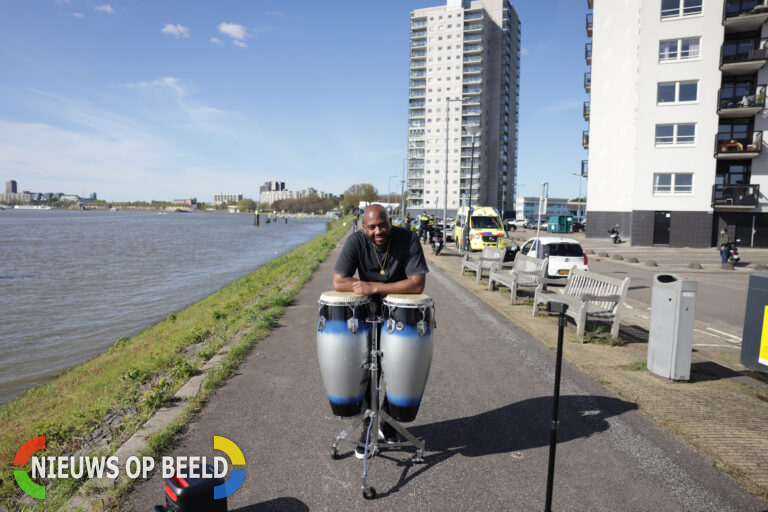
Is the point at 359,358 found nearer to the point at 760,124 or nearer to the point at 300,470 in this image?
the point at 300,470

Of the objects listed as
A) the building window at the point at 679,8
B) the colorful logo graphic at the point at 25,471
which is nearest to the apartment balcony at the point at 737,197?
the building window at the point at 679,8

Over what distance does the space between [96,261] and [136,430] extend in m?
28.7

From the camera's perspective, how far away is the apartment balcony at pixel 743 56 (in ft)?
101

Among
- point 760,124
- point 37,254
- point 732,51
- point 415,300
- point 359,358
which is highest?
point 732,51

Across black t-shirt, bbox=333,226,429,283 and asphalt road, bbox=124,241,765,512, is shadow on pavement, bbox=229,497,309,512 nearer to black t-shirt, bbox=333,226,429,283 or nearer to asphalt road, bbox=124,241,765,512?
asphalt road, bbox=124,241,765,512

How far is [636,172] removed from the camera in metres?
32.7

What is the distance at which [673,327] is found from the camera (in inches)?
219

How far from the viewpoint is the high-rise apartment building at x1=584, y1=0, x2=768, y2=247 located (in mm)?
31078

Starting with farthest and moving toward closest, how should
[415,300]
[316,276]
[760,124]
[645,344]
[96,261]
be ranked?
[760,124] → [96,261] → [316,276] → [645,344] → [415,300]

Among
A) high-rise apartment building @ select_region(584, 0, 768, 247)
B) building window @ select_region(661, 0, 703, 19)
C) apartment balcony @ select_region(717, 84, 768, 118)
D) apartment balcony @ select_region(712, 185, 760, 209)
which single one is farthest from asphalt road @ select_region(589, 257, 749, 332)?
building window @ select_region(661, 0, 703, 19)

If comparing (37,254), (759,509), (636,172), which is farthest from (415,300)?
(37,254)

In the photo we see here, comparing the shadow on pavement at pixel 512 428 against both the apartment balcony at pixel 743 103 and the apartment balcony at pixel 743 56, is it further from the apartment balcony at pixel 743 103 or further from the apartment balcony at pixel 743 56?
the apartment balcony at pixel 743 56

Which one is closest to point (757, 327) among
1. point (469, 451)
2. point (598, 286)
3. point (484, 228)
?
point (598, 286)

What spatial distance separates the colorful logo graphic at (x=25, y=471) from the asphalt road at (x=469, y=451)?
1.01 m
